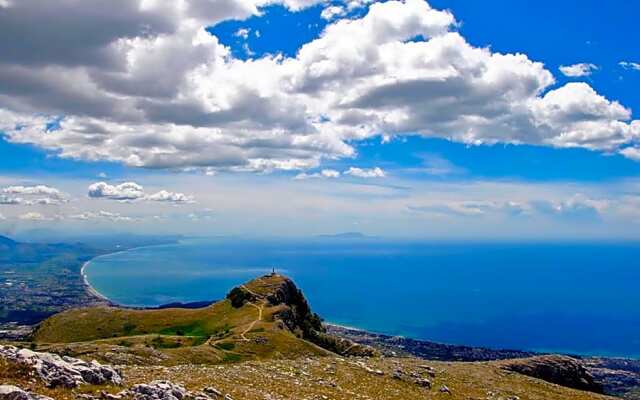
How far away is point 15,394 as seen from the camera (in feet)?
64.9

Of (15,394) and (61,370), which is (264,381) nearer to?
(61,370)

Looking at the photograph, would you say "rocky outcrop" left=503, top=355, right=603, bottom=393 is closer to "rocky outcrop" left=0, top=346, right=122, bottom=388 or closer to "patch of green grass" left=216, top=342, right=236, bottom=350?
"patch of green grass" left=216, top=342, right=236, bottom=350

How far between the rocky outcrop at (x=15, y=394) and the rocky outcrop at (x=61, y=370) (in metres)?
3.24

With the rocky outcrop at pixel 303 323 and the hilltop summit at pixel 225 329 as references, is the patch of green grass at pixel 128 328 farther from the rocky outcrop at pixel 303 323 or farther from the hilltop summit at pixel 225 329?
the rocky outcrop at pixel 303 323

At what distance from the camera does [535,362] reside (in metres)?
75.3

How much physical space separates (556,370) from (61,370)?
245 feet

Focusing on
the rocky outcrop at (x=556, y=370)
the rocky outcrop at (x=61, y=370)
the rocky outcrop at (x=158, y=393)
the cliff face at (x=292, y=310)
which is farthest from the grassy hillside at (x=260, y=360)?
the rocky outcrop at (x=556, y=370)

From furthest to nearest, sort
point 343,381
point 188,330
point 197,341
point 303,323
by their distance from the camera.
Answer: point 303,323 → point 188,330 → point 197,341 → point 343,381

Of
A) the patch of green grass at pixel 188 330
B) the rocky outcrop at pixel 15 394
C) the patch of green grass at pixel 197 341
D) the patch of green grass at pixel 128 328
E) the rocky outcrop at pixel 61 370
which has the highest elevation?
the rocky outcrop at pixel 15 394

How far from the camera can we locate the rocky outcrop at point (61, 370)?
78.3ft

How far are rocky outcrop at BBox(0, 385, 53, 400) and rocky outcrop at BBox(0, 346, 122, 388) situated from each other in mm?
3238

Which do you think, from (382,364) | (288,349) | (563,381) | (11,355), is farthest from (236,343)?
(11,355)

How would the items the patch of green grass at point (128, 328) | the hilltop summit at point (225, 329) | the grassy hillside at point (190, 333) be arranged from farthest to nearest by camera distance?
1. the patch of green grass at point (128, 328)
2. the hilltop summit at point (225, 329)
3. the grassy hillside at point (190, 333)

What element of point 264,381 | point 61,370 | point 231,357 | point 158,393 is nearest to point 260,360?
point 231,357
